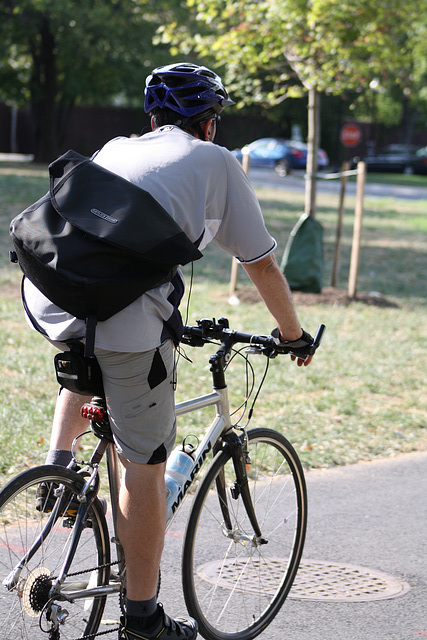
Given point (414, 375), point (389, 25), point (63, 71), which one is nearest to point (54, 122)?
point (63, 71)

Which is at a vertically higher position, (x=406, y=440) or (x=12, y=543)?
(x=12, y=543)

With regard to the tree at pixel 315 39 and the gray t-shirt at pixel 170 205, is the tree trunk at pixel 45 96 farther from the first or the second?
the gray t-shirt at pixel 170 205

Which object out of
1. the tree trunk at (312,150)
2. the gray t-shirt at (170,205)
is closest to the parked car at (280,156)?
the tree trunk at (312,150)

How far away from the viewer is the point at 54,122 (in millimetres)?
29547

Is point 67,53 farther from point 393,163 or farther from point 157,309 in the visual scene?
point 157,309

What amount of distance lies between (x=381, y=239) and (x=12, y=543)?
14035 mm

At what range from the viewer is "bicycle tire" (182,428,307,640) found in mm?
3305

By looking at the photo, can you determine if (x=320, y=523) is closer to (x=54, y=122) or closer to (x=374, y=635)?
(x=374, y=635)

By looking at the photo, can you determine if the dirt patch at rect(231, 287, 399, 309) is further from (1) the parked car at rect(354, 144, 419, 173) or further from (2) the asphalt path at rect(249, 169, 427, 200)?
(1) the parked car at rect(354, 144, 419, 173)

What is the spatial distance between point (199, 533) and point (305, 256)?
6.99 meters

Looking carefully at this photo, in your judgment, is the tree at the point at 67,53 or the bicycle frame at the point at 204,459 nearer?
the bicycle frame at the point at 204,459

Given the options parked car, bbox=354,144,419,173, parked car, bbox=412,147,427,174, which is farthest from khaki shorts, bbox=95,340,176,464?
parked car, bbox=412,147,427,174

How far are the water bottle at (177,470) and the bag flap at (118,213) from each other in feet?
2.82

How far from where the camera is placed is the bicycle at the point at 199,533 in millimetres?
2697
